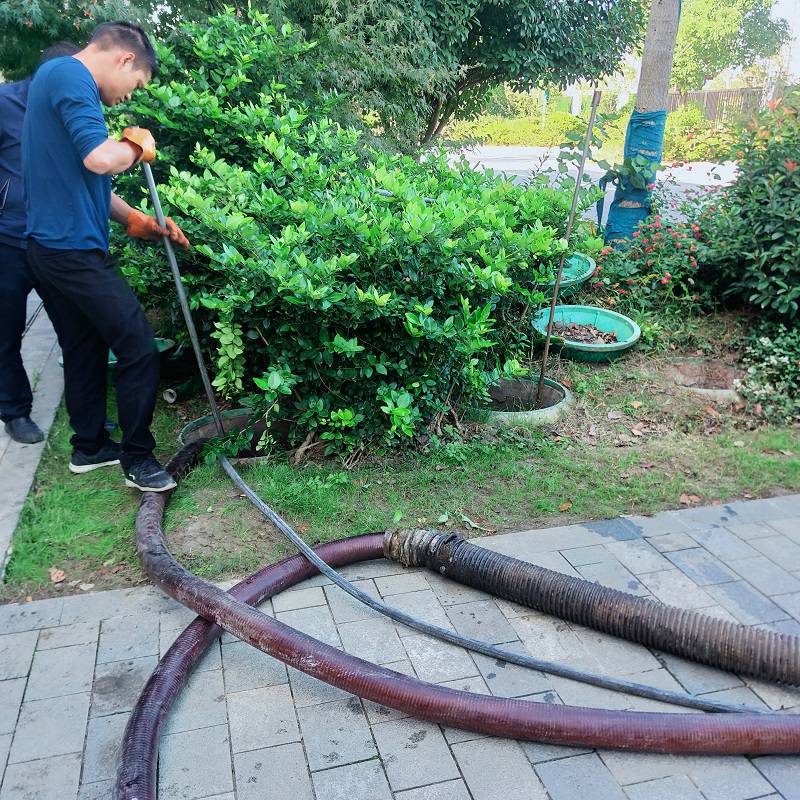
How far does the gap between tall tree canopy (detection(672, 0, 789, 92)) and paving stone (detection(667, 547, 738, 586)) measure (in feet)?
144

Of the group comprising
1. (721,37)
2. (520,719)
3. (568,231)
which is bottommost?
(520,719)

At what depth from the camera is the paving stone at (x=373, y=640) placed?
265cm

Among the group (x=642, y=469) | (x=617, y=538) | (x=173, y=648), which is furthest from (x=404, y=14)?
(x=173, y=648)

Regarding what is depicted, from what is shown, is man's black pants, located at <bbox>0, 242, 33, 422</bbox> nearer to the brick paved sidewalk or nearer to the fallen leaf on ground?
the fallen leaf on ground

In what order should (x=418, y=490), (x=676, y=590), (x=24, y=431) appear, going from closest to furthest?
(x=676, y=590) → (x=418, y=490) → (x=24, y=431)

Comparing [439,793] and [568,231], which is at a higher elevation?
[568,231]

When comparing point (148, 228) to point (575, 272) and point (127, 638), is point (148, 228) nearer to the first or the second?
point (127, 638)

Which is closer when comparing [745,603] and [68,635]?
[68,635]

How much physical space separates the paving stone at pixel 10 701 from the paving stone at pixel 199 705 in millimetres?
514

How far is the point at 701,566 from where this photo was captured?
10.3 feet

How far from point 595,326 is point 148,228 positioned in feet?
11.7

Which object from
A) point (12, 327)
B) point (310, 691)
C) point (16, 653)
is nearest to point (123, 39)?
point (12, 327)

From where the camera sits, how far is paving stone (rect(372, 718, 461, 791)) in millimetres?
2172

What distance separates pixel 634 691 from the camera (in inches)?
96.7
